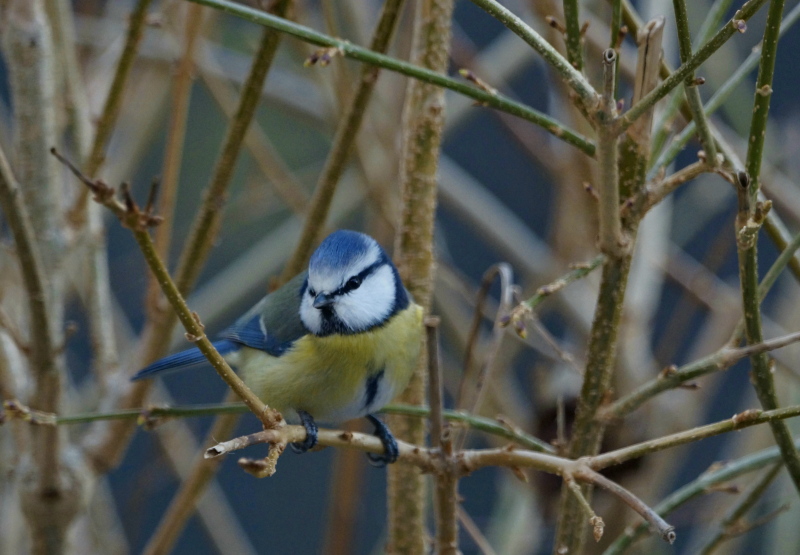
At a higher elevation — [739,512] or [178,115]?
[178,115]

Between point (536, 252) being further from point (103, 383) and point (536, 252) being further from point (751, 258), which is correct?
point (751, 258)

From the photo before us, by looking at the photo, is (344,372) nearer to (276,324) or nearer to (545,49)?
(276,324)

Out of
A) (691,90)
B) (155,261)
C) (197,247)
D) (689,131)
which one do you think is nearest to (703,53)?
(691,90)

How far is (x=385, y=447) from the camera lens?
1071 mm

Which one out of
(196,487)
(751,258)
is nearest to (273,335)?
(196,487)

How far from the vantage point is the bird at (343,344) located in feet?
4.23

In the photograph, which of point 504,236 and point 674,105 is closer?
point 674,105

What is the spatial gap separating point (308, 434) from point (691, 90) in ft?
1.79

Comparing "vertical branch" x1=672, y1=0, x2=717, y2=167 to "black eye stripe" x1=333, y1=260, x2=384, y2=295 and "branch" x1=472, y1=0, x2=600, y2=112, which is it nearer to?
"branch" x1=472, y1=0, x2=600, y2=112

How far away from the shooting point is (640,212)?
940 mm

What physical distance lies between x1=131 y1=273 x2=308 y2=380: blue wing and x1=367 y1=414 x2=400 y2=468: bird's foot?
0.60ft

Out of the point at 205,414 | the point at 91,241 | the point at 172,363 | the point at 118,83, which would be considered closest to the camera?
the point at 205,414

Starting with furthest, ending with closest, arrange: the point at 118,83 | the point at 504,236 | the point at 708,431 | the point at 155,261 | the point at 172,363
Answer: the point at 504,236 < the point at 172,363 < the point at 118,83 < the point at 708,431 < the point at 155,261

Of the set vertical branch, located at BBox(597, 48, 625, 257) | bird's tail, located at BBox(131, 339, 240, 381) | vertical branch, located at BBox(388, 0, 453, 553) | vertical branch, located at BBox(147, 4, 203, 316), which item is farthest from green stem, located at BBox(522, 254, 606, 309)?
vertical branch, located at BBox(147, 4, 203, 316)
